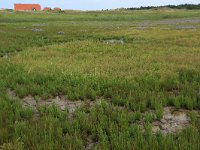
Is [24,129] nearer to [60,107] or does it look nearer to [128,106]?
[60,107]

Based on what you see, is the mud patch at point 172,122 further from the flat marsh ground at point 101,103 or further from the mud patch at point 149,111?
the flat marsh ground at point 101,103

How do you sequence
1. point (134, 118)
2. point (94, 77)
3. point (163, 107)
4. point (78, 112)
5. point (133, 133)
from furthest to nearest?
1. point (94, 77)
2. point (163, 107)
3. point (78, 112)
4. point (134, 118)
5. point (133, 133)

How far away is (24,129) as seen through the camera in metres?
8.35

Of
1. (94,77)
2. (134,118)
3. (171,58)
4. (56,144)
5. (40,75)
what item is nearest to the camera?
(56,144)

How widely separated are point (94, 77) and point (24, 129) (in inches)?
244

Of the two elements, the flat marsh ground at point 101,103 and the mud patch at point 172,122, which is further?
the mud patch at point 172,122

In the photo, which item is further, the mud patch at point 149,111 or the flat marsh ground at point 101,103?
the mud patch at point 149,111

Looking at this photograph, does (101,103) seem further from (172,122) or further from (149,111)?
(172,122)

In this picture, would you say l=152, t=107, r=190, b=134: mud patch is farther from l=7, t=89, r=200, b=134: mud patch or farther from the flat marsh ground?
the flat marsh ground

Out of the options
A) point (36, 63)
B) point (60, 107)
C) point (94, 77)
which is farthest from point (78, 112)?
point (36, 63)

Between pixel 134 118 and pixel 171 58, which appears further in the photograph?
pixel 171 58

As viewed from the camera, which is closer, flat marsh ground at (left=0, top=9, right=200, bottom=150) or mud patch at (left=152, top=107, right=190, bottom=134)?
flat marsh ground at (left=0, top=9, right=200, bottom=150)

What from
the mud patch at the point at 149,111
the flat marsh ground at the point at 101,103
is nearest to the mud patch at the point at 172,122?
the mud patch at the point at 149,111

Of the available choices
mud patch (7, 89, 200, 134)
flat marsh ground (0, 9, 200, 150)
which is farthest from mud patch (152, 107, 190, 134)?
flat marsh ground (0, 9, 200, 150)
